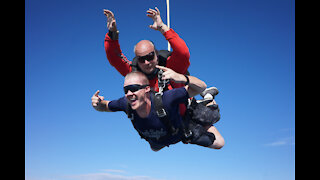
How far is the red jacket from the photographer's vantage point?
4.30 meters

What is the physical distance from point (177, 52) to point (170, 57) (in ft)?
0.70

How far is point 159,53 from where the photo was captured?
15.5ft

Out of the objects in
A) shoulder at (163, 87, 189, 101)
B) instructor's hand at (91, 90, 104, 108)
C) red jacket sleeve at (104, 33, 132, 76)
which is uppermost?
red jacket sleeve at (104, 33, 132, 76)

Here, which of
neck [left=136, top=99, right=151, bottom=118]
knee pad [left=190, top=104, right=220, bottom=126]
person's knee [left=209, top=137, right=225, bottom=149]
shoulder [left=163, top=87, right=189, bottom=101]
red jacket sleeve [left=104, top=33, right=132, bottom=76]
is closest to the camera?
shoulder [left=163, top=87, right=189, bottom=101]

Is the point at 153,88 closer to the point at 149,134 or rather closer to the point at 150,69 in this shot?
the point at 150,69

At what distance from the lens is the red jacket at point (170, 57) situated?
430 centimetres

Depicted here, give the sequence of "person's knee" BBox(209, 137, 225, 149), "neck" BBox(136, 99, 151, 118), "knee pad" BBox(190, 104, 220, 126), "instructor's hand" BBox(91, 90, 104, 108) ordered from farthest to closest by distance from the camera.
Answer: "person's knee" BBox(209, 137, 225, 149), "knee pad" BBox(190, 104, 220, 126), "instructor's hand" BBox(91, 90, 104, 108), "neck" BBox(136, 99, 151, 118)

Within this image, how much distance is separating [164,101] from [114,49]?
1.18 meters

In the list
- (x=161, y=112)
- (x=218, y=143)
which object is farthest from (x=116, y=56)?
(x=218, y=143)

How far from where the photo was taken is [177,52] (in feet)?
14.2

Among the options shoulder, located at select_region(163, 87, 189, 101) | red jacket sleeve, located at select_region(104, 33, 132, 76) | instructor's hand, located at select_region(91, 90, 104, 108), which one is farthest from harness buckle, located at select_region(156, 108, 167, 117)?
instructor's hand, located at select_region(91, 90, 104, 108)

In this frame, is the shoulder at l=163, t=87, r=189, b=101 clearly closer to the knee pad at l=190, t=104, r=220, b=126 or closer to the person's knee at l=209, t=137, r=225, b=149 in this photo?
the knee pad at l=190, t=104, r=220, b=126

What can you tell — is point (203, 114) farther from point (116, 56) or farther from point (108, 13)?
point (108, 13)

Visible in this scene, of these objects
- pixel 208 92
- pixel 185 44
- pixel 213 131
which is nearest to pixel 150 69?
pixel 185 44
